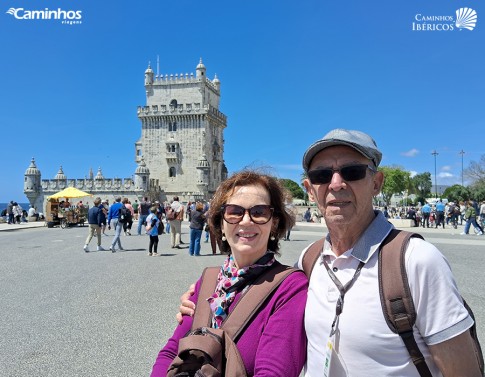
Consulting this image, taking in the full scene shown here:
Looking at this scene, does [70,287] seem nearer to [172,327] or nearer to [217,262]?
[172,327]

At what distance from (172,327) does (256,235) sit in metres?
3.66

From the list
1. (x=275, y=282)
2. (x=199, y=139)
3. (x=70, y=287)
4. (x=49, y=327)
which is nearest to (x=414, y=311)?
(x=275, y=282)

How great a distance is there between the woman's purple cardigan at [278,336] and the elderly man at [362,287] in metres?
0.06

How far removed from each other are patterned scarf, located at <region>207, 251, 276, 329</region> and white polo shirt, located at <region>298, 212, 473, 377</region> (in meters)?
0.36

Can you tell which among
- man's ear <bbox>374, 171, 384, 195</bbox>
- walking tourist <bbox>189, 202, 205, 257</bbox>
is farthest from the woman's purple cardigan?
walking tourist <bbox>189, 202, 205, 257</bbox>

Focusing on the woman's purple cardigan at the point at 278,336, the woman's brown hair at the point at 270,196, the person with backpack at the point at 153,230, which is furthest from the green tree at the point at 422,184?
the woman's purple cardigan at the point at 278,336

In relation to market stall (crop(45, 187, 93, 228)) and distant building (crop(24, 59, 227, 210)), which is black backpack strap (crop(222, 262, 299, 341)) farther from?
distant building (crop(24, 59, 227, 210))

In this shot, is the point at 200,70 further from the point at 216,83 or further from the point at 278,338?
the point at 278,338

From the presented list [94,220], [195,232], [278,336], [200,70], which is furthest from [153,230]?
[200,70]

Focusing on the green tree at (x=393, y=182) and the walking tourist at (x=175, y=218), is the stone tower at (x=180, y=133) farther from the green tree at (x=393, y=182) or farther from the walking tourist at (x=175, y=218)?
the green tree at (x=393, y=182)

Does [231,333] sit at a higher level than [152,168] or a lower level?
lower

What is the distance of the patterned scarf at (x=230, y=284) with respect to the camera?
2223 millimetres

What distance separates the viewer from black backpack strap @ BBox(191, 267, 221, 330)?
2248 millimetres

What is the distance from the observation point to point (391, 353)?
179cm
